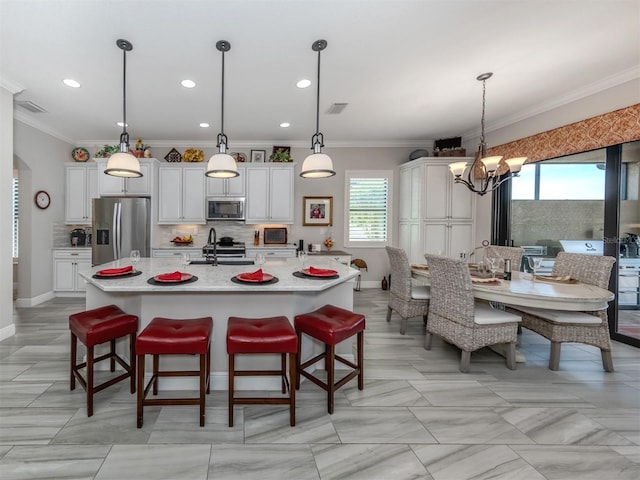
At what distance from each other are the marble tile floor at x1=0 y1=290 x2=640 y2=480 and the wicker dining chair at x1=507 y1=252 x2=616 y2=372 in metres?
0.22

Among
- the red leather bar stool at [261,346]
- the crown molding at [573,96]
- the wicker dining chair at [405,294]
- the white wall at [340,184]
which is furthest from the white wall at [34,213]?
the crown molding at [573,96]

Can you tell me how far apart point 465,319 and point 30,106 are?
5740mm

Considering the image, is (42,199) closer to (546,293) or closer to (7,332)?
(7,332)

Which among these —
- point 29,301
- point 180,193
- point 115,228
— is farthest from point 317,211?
point 29,301

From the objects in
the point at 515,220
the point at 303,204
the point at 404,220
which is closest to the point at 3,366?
the point at 303,204

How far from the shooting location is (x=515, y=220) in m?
4.64

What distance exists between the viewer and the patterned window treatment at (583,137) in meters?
3.08

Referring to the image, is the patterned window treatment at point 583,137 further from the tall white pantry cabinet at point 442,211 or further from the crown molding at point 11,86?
the crown molding at point 11,86

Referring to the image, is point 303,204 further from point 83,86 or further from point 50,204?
point 50,204

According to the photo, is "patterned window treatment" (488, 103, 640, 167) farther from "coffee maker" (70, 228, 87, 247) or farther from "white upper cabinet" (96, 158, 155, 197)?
"coffee maker" (70, 228, 87, 247)

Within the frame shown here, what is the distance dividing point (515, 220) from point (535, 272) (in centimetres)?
193

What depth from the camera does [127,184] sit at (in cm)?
505

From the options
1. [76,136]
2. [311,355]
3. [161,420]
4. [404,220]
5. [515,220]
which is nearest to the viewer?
[161,420]

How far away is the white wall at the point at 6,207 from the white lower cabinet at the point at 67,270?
1742 millimetres
